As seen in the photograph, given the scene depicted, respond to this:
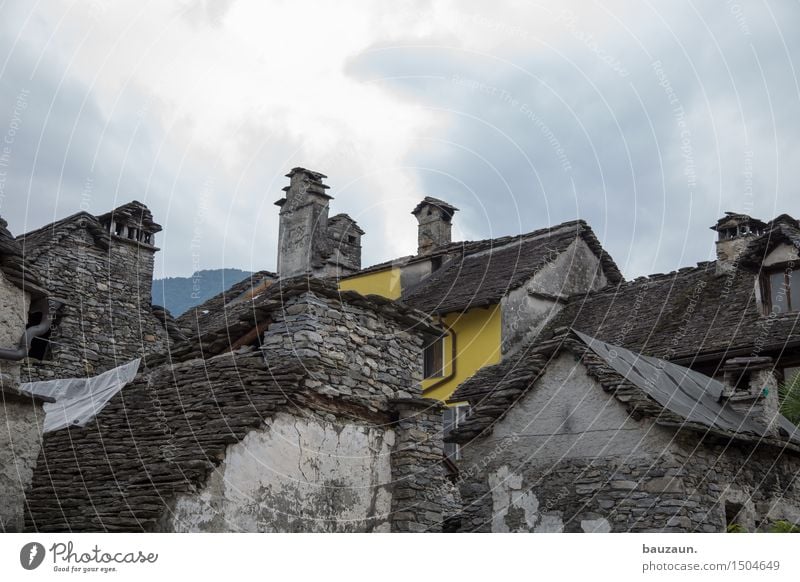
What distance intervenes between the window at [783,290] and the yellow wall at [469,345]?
482cm

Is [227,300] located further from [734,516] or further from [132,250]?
[734,516]

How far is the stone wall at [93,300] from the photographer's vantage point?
14641 mm

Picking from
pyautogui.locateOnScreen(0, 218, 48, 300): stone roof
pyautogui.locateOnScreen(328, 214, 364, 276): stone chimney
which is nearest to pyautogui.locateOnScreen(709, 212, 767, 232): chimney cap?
pyautogui.locateOnScreen(328, 214, 364, 276): stone chimney

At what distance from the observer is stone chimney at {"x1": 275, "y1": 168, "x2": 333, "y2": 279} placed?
2177 centimetres

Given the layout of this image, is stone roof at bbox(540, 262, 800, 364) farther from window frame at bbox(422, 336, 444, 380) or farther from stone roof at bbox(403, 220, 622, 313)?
window frame at bbox(422, 336, 444, 380)

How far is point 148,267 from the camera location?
17016 millimetres

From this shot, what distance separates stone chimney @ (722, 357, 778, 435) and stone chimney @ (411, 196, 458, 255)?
449 inches

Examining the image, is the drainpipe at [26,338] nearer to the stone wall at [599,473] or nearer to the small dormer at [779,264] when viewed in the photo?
the stone wall at [599,473]

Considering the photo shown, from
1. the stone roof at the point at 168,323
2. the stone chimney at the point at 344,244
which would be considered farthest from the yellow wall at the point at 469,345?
the stone roof at the point at 168,323

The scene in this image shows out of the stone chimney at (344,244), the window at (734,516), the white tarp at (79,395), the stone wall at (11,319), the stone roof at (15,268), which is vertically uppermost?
the stone chimney at (344,244)

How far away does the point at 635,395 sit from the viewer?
32.8 feet

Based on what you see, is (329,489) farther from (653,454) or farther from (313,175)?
(313,175)
